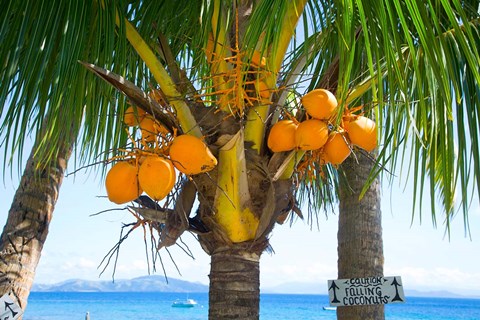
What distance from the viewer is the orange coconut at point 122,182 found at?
1891 mm

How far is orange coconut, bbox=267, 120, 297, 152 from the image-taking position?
2.01 meters

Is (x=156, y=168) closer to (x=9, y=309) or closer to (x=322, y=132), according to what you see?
(x=322, y=132)

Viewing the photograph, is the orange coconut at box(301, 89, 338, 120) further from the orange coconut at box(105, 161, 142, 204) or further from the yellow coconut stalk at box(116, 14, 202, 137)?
the orange coconut at box(105, 161, 142, 204)

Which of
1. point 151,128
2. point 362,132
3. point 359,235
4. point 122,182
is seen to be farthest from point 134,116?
point 359,235

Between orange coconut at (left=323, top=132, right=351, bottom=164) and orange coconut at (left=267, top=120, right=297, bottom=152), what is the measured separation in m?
0.14

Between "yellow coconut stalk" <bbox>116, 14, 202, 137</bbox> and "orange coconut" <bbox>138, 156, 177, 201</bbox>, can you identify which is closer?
"orange coconut" <bbox>138, 156, 177, 201</bbox>

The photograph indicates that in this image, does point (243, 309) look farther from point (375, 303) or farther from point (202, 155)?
point (375, 303)

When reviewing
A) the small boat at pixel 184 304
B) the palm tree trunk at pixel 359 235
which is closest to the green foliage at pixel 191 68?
the palm tree trunk at pixel 359 235

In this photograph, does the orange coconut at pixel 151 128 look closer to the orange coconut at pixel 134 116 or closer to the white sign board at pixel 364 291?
the orange coconut at pixel 134 116

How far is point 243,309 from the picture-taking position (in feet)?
6.52

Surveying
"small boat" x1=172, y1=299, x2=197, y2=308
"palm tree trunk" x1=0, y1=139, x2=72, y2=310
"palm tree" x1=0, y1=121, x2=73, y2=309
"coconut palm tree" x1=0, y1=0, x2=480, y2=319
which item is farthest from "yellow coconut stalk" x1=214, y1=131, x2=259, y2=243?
"small boat" x1=172, y1=299, x2=197, y2=308

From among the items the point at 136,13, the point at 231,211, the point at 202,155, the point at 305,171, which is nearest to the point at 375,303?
the point at 305,171

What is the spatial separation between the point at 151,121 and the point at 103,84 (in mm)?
415

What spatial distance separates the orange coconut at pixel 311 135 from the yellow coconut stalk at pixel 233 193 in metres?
0.19
